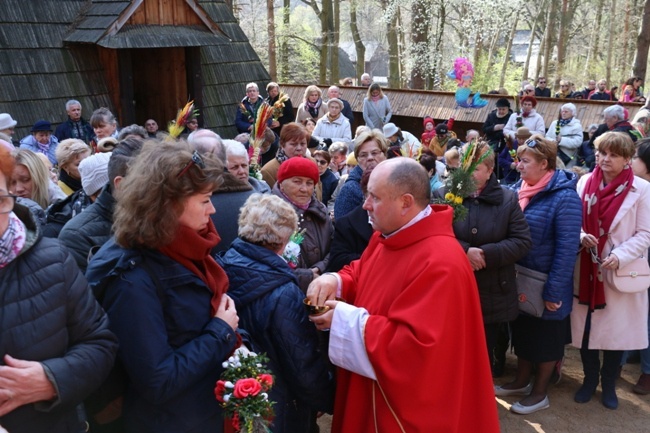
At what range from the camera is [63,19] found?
1030cm

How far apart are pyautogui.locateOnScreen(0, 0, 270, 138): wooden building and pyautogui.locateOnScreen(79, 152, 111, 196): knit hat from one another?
6237 mm

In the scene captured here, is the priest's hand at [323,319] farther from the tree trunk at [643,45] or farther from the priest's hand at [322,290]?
the tree trunk at [643,45]

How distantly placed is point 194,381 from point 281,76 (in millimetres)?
29298

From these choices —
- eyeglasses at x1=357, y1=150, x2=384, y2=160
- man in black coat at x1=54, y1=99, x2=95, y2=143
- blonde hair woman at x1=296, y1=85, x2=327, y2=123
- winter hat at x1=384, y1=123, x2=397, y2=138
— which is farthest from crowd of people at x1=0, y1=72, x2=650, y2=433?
blonde hair woman at x1=296, y1=85, x2=327, y2=123

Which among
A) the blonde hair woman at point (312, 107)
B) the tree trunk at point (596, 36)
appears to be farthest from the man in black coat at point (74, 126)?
the tree trunk at point (596, 36)

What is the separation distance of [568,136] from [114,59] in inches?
302

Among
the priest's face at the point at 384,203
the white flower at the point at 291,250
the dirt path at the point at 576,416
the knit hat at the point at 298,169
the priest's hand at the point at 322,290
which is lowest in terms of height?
the dirt path at the point at 576,416

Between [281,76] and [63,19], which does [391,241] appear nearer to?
[63,19]

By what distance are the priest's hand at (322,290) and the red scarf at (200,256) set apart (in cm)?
48

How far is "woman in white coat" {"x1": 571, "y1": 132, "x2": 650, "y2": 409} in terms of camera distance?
5.01 meters

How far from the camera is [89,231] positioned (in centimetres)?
331

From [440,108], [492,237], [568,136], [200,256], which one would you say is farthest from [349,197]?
[440,108]

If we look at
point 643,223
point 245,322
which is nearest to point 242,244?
point 245,322

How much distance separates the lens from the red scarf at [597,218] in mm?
5031
